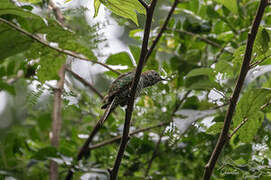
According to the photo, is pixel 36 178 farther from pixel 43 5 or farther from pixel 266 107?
pixel 266 107

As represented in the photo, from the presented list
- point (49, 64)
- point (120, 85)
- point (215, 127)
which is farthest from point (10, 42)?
point (215, 127)

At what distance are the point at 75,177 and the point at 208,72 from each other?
0.53 meters

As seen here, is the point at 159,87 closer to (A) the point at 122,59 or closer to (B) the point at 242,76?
(A) the point at 122,59

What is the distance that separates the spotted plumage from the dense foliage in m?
0.04

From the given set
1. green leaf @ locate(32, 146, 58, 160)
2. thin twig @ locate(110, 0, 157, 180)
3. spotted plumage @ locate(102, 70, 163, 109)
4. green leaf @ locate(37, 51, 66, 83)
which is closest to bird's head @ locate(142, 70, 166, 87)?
spotted plumage @ locate(102, 70, 163, 109)

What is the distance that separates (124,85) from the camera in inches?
26.5

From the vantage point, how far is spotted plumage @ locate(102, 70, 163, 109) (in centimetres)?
67

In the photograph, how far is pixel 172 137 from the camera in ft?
2.23

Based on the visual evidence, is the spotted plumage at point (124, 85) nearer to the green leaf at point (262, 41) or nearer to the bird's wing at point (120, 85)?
the bird's wing at point (120, 85)

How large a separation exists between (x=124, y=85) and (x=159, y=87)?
0.47ft

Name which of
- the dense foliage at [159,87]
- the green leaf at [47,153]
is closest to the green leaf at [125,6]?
the dense foliage at [159,87]

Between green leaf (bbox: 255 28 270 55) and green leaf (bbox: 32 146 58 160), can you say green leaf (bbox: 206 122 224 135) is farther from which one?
green leaf (bbox: 32 146 58 160)

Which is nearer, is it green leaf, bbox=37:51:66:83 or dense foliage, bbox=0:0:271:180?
dense foliage, bbox=0:0:271:180

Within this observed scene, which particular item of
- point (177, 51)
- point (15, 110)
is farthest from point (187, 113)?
point (15, 110)
